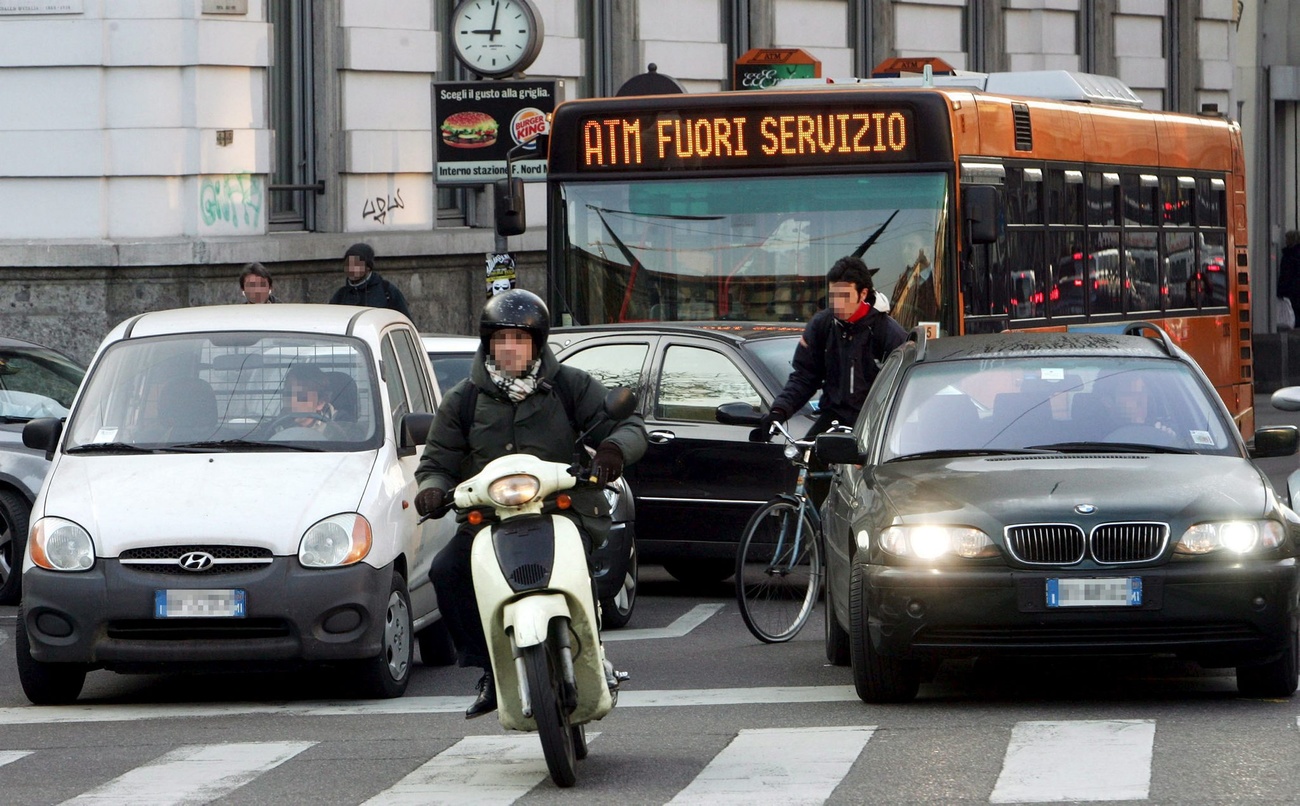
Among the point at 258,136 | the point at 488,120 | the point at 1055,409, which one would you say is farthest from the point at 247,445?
the point at 258,136

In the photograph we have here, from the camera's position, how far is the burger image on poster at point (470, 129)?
1789 cm

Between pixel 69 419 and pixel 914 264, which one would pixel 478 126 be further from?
pixel 69 419

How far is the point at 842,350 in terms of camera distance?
12023 mm

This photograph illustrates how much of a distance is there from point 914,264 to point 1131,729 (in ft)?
20.3

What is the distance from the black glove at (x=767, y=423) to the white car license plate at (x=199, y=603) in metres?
3.25

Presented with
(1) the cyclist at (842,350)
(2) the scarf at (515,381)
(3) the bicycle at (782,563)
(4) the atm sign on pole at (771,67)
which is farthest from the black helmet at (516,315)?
(4) the atm sign on pole at (771,67)

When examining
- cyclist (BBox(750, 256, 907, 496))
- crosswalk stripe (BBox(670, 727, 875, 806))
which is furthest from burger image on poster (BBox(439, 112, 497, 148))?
crosswalk stripe (BBox(670, 727, 875, 806))

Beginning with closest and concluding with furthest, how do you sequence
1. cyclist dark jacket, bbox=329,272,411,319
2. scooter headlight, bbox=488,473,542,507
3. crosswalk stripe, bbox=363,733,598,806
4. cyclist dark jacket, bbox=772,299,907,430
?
crosswalk stripe, bbox=363,733,598,806
scooter headlight, bbox=488,473,542,507
cyclist dark jacket, bbox=772,299,907,430
cyclist dark jacket, bbox=329,272,411,319

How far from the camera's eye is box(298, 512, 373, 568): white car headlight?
31.0 ft

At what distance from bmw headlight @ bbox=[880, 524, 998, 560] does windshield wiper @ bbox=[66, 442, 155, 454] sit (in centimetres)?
325

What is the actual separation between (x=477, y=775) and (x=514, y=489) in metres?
0.97

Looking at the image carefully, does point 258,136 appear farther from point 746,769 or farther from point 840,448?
point 746,769

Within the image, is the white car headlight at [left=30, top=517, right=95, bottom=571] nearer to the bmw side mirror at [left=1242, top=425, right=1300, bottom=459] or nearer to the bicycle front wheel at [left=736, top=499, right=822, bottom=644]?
the bicycle front wheel at [left=736, top=499, right=822, bottom=644]

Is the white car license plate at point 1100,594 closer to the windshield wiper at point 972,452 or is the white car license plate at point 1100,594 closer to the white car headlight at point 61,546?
the windshield wiper at point 972,452
